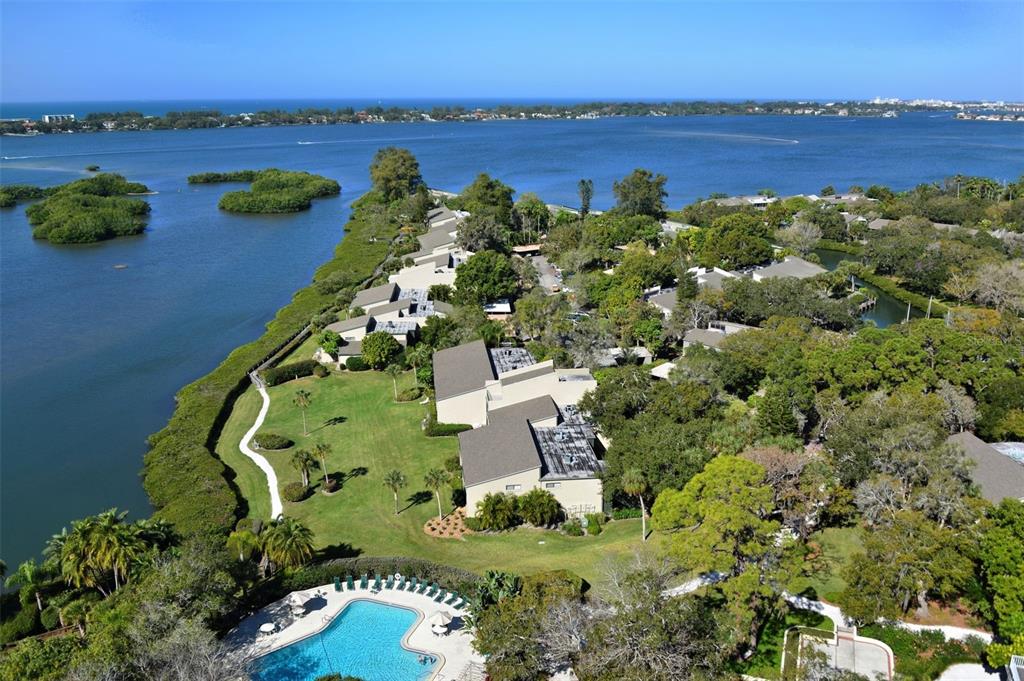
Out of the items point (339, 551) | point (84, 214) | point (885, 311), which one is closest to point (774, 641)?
point (339, 551)

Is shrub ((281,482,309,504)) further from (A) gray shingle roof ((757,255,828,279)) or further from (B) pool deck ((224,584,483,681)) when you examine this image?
(A) gray shingle roof ((757,255,828,279))

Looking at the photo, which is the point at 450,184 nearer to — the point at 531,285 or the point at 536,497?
the point at 531,285

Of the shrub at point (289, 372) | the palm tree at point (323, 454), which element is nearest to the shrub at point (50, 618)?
the palm tree at point (323, 454)

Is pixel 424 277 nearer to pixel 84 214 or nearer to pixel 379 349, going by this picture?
pixel 379 349

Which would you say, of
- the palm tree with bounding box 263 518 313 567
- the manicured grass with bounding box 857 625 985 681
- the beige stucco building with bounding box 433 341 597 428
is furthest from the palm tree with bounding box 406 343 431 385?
the manicured grass with bounding box 857 625 985 681

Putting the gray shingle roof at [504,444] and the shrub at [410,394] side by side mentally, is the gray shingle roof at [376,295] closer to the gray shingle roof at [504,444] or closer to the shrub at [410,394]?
the shrub at [410,394]

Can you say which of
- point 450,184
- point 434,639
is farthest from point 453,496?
point 450,184

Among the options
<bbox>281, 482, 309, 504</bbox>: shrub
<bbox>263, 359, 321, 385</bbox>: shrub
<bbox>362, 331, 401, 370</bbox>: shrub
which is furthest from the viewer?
<bbox>362, 331, 401, 370</bbox>: shrub
